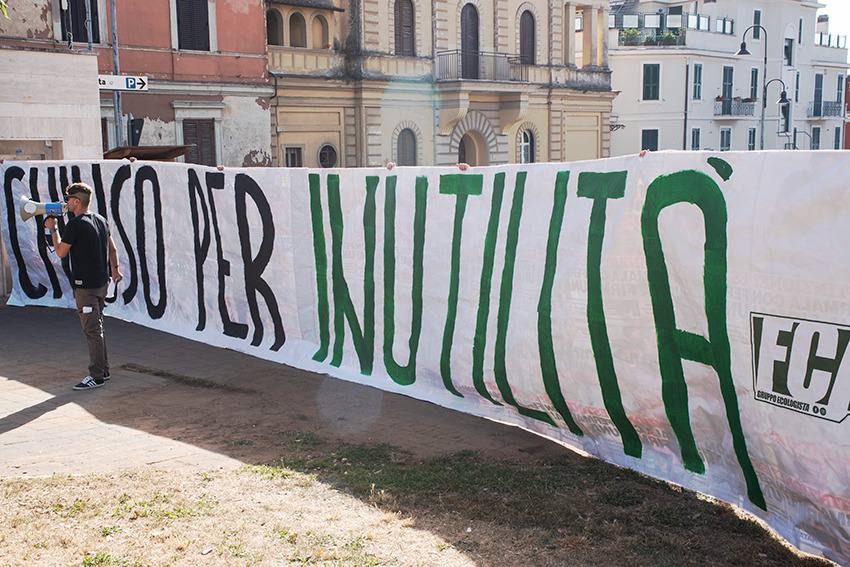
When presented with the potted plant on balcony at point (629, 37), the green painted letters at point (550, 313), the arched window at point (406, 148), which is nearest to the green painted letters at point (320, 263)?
the green painted letters at point (550, 313)

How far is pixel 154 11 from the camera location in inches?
1016

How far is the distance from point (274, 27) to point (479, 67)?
851cm

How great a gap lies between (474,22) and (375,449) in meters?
31.9

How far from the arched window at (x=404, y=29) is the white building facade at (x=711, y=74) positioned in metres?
14.3

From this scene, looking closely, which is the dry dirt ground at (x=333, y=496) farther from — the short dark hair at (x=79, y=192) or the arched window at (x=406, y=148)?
the arched window at (x=406, y=148)

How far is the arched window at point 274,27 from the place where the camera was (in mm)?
31000

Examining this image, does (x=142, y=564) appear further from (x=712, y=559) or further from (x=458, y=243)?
(x=458, y=243)

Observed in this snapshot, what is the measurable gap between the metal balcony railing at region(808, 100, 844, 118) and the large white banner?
185 ft

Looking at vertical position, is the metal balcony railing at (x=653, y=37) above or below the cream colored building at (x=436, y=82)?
above

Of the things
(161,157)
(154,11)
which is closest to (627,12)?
(154,11)

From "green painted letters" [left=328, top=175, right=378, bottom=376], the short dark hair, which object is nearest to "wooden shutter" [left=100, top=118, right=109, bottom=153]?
the short dark hair

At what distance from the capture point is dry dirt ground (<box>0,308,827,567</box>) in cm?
510

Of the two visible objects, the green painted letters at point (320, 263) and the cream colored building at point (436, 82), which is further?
the cream colored building at point (436, 82)

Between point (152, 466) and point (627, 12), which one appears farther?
point (627, 12)
